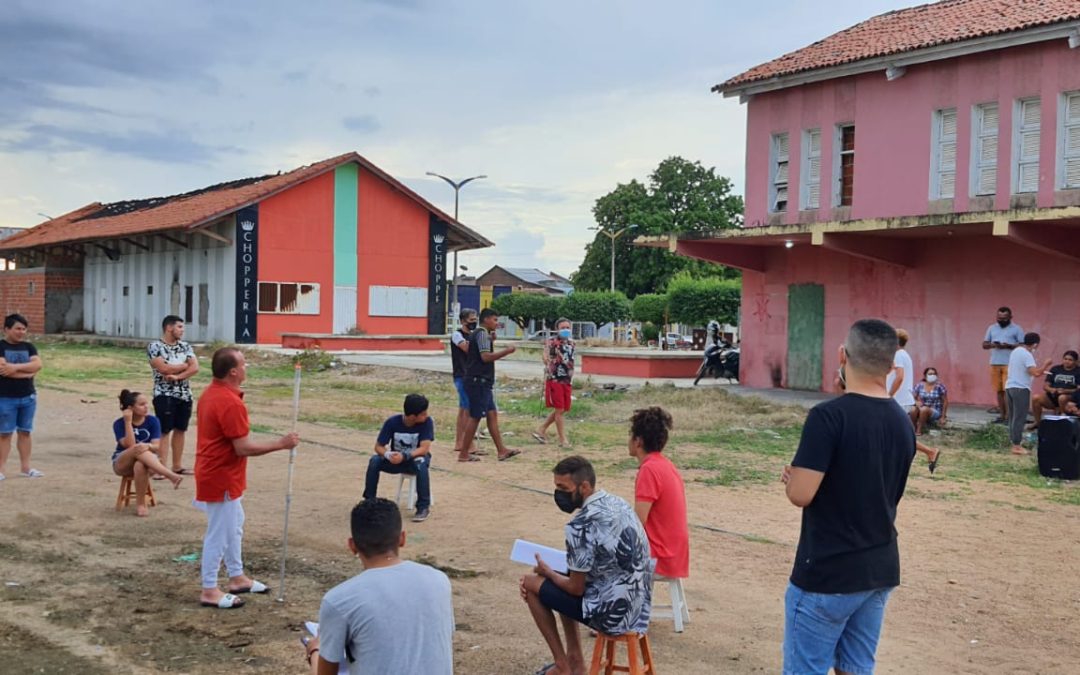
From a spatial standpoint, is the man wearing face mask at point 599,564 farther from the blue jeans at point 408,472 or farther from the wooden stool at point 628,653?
the blue jeans at point 408,472

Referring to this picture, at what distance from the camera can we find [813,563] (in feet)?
13.6

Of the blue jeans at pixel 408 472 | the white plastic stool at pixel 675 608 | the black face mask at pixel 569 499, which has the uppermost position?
the black face mask at pixel 569 499

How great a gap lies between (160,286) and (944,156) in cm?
3435

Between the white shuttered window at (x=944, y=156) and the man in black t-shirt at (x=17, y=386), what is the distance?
15688mm

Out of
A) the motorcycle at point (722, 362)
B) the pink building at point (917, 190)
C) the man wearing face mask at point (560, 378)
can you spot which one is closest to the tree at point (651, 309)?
the motorcycle at point (722, 362)

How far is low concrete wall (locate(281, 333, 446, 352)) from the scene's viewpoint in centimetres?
3722

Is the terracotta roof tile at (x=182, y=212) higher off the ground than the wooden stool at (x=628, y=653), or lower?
higher

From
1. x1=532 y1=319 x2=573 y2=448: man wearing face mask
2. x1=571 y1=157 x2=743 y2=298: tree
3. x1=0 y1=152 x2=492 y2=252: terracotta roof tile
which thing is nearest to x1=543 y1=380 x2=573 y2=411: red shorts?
x1=532 y1=319 x2=573 y2=448: man wearing face mask

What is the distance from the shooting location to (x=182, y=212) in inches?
1706

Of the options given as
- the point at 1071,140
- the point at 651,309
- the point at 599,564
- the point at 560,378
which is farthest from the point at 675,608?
the point at 651,309

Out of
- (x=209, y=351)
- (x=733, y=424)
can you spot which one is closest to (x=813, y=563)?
(x=733, y=424)

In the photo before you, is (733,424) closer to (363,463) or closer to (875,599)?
(363,463)

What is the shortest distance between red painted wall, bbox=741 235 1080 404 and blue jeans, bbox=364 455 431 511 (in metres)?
13.0

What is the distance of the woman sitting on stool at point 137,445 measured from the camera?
9.48 meters
